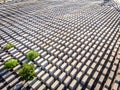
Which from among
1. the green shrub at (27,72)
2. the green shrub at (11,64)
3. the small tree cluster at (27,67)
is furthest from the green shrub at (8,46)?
the green shrub at (27,72)

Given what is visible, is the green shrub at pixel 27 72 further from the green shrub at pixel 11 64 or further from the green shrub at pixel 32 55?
the green shrub at pixel 32 55

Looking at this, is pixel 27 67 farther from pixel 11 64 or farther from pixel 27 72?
pixel 11 64

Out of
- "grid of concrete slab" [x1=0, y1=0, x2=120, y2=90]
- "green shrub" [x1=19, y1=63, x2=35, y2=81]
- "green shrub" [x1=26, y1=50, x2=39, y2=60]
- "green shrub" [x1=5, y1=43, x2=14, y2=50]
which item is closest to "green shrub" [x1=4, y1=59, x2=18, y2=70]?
"grid of concrete slab" [x1=0, y1=0, x2=120, y2=90]

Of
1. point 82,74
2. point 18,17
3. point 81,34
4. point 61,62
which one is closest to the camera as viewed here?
point 82,74

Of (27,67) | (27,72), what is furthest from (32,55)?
(27,72)

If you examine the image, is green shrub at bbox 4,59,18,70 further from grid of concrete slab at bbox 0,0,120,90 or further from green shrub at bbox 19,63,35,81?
green shrub at bbox 19,63,35,81

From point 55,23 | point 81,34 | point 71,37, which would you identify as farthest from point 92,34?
point 55,23

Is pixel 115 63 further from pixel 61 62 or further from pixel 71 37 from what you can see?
pixel 71 37
